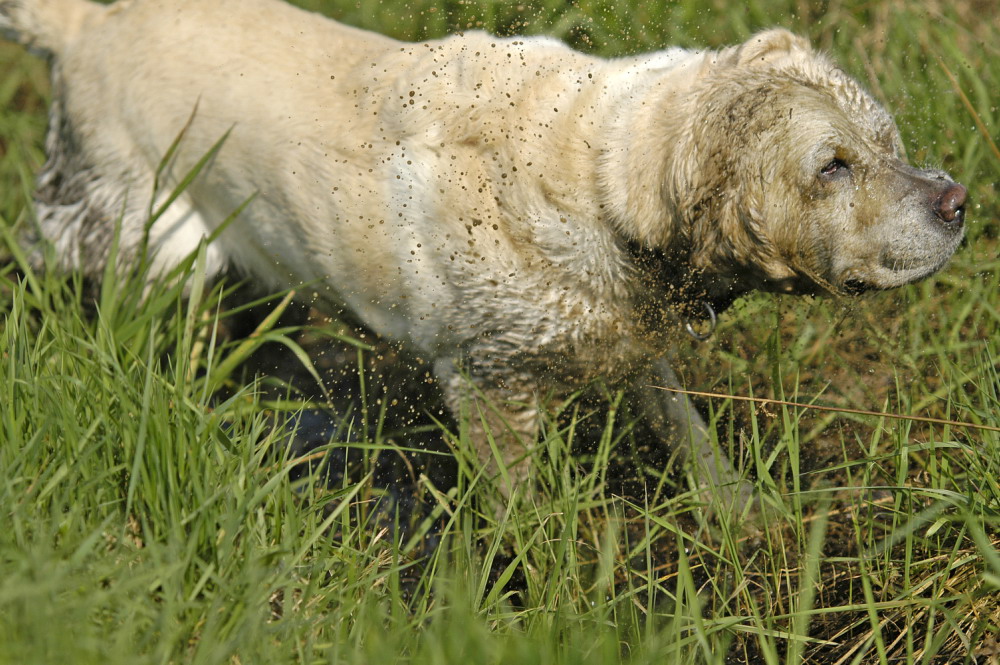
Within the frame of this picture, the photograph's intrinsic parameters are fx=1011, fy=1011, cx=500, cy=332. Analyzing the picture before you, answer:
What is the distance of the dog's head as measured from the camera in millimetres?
2551

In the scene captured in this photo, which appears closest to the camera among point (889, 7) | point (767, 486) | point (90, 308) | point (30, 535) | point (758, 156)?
point (30, 535)

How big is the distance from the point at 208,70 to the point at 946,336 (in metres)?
2.58

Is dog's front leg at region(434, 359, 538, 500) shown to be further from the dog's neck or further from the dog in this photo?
the dog's neck

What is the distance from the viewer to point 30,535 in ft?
6.55

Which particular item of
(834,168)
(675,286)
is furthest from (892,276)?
(675,286)

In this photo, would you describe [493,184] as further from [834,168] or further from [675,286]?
[834,168]

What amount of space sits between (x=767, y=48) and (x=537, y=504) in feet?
4.73

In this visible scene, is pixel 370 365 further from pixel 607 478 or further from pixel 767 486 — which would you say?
pixel 767 486

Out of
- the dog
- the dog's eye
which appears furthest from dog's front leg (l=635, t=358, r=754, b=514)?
the dog's eye

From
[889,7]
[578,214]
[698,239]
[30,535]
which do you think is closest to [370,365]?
[578,214]

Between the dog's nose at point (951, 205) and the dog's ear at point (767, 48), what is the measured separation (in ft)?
1.82

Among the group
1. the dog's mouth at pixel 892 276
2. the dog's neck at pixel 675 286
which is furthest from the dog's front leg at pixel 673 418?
the dog's mouth at pixel 892 276

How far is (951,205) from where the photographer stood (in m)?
2.59

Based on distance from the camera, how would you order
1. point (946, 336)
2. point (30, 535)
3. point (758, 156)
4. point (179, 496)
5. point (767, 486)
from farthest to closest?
point (946, 336) < point (767, 486) < point (758, 156) < point (179, 496) < point (30, 535)
